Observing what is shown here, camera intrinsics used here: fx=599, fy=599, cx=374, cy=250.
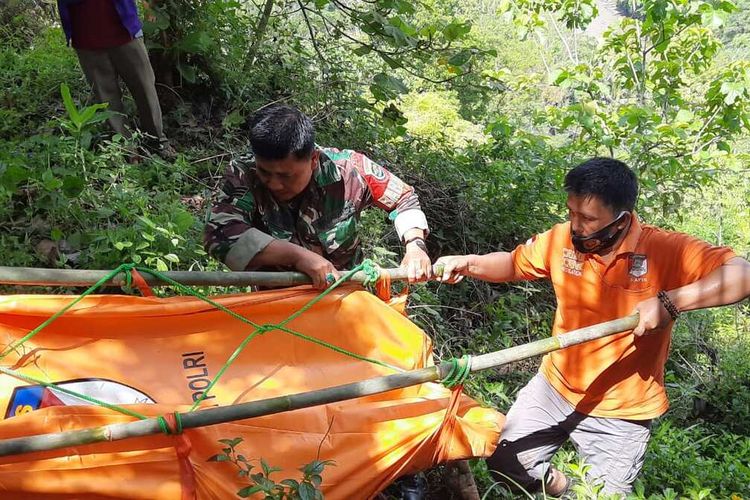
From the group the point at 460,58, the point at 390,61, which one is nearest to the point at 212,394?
the point at 390,61

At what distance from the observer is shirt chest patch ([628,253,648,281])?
211cm

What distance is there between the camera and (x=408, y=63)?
3.64 m

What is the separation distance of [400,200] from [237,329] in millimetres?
845

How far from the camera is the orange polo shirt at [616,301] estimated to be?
2.09 metres

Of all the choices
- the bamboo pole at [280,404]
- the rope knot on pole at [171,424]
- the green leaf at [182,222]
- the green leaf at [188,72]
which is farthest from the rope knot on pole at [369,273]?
the green leaf at [188,72]

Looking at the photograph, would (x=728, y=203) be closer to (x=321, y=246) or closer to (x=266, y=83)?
(x=266, y=83)

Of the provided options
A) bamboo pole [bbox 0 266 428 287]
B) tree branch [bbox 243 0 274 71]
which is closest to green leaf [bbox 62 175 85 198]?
bamboo pole [bbox 0 266 428 287]

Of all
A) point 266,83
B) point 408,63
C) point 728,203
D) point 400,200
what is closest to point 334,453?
point 400,200

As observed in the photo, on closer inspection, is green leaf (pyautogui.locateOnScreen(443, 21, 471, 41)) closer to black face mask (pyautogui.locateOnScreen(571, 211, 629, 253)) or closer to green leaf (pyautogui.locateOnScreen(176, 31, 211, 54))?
black face mask (pyautogui.locateOnScreen(571, 211, 629, 253))

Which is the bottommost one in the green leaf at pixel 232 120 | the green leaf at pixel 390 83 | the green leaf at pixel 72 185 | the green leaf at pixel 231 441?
the green leaf at pixel 231 441

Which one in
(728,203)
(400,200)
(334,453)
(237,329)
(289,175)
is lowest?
(728,203)

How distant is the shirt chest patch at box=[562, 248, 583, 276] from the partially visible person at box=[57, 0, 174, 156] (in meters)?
2.64

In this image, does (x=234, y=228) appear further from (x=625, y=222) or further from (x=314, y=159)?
(x=625, y=222)

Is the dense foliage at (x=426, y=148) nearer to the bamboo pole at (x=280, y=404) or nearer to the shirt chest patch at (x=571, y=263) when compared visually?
the shirt chest patch at (x=571, y=263)
